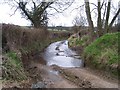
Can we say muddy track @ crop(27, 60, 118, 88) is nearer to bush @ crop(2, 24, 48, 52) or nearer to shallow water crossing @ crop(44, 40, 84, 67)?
bush @ crop(2, 24, 48, 52)

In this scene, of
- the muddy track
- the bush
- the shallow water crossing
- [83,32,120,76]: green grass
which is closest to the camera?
the muddy track

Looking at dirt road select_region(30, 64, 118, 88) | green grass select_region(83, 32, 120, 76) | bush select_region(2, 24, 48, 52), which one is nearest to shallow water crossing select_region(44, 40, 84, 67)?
green grass select_region(83, 32, 120, 76)

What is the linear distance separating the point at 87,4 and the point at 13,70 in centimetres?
1169

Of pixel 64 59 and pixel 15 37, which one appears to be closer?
pixel 15 37

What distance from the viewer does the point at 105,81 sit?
10531 millimetres

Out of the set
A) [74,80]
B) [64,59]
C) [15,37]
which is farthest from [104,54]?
[64,59]

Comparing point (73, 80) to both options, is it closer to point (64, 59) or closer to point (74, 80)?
point (74, 80)

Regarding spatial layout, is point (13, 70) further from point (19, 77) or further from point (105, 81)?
point (105, 81)

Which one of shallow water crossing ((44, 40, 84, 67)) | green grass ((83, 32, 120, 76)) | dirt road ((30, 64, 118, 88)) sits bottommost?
shallow water crossing ((44, 40, 84, 67))

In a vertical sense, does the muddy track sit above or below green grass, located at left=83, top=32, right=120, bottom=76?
below

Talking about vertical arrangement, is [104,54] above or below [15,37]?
below

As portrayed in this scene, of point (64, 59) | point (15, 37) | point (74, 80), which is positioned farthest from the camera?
point (64, 59)

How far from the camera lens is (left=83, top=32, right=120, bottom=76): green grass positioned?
11.7 m

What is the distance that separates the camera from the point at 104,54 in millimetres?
12703
